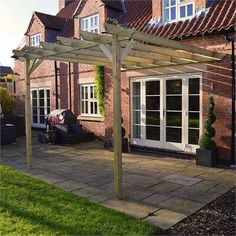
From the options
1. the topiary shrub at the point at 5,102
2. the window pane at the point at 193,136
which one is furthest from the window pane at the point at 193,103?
the topiary shrub at the point at 5,102

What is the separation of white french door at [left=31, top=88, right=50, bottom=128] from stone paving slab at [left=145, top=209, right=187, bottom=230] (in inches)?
509

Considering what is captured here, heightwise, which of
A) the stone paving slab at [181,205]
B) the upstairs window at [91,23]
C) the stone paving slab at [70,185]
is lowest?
the stone paving slab at [181,205]

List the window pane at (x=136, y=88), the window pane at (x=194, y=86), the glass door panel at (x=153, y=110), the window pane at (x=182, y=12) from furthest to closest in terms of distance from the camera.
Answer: the window pane at (x=136, y=88) → the glass door panel at (x=153, y=110) → the window pane at (x=182, y=12) → the window pane at (x=194, y=86)

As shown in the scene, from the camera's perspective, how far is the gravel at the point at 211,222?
4328mm

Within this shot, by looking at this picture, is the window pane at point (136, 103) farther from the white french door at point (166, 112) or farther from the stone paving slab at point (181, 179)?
the stone paving slab at point (181, 179)

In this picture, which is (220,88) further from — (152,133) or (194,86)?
(152,133)

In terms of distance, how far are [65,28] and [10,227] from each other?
46.5ft

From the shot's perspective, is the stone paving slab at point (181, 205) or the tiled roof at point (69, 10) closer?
the stone paving slab at point (181, 205)

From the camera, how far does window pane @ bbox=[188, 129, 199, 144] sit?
9.19 metres

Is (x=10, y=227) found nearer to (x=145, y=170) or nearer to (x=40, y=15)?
(x=145, y=170)

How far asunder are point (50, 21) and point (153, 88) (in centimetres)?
921

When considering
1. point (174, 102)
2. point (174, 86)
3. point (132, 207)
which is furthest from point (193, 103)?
point (132, 207)

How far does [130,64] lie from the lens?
10273 millimetres

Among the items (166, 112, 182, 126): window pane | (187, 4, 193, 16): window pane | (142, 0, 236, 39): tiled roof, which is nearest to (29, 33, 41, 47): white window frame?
(142, 0, 236, 39): tiled roof
